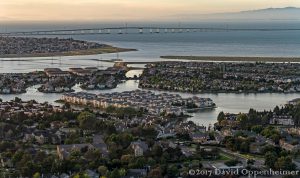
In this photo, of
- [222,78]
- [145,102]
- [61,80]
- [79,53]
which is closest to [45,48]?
[79,53]

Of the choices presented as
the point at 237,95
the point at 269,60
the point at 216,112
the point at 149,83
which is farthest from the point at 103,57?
the point at 216,112

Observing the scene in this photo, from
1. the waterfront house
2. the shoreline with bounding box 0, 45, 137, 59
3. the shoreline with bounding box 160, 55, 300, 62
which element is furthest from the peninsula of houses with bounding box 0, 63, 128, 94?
the shoreline with bounding box 0, 45, 137, 59

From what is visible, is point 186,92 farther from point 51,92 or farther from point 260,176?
point 260,176

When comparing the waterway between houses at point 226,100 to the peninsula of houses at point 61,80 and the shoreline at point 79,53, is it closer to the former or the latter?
the peninsula of houses at point 61,80

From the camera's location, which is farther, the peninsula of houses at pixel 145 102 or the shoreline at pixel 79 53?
the shoreline at pixel 79 53

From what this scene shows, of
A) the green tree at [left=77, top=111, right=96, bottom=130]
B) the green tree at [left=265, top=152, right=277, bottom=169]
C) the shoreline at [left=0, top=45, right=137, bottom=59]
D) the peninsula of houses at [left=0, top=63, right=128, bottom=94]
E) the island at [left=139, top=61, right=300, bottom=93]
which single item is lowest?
the shoreline at [left=0, top=45, right=137, bottom=59]

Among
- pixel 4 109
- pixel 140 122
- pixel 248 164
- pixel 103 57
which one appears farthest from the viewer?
pixel 103 57

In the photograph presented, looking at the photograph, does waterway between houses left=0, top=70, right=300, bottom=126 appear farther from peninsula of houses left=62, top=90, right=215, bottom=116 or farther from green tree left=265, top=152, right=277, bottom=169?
green tree left=265, top=152, right=277, bottom=169

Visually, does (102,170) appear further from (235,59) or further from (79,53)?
(79,53)

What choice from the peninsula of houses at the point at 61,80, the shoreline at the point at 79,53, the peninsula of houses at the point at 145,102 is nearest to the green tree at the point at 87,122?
the peninsula of houses at the point at 145,102
